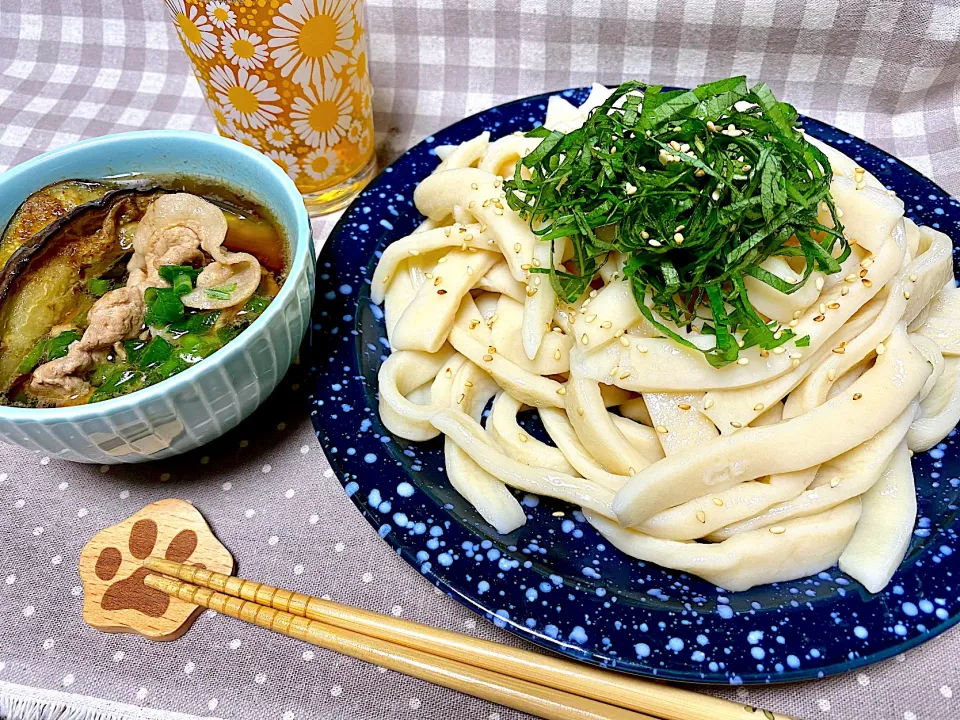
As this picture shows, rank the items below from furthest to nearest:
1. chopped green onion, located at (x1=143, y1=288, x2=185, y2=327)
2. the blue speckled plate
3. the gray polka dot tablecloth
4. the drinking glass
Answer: the drinking glass, chopped green onion, located at (x1=143, y1=288, x2=185, y2=327), the gray polka dot tablecloth, the blue speckled plate

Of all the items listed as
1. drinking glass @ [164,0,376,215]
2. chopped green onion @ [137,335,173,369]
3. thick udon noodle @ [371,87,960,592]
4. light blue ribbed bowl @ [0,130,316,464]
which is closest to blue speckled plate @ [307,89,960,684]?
thick udon noodle @ [371,87,960,592]

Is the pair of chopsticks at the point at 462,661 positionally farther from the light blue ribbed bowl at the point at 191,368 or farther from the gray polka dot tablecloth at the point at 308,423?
the light blue ribbed bowl at the point at 191,368

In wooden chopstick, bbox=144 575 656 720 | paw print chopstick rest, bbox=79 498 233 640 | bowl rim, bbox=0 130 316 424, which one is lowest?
paw print chopstick rest, bbox=79 498 233 640

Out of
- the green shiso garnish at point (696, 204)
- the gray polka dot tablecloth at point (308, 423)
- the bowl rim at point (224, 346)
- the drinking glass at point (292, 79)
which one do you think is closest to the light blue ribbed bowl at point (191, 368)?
the bowl rim at point (224, 346)

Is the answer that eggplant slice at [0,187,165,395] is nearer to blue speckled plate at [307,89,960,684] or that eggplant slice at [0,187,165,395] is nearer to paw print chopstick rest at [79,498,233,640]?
paw print chopstick rest at [79,498,233,640]

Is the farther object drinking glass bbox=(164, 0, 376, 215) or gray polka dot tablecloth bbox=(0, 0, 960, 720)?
drinking glass bbox=(164, 0, 376, 215)
